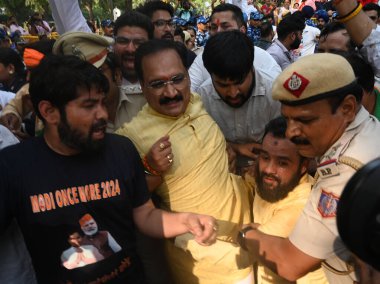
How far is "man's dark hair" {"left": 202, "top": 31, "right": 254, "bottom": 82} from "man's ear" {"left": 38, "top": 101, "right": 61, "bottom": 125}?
117 centimetres

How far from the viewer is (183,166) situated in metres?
2.14

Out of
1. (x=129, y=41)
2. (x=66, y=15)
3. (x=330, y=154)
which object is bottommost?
(x=330, y=154)

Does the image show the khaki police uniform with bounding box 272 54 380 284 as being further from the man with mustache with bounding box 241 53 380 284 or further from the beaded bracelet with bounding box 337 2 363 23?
the beaded bracelet with bounding box 337 2 363 23

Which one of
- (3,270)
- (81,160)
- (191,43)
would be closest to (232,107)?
(81,160)

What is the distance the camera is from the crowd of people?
1624 millimetres

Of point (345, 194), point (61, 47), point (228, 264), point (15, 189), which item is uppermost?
point (61, 47)

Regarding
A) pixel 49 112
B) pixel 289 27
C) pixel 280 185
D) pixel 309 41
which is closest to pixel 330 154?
pixel 280 185

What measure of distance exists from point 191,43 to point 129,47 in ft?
18.6

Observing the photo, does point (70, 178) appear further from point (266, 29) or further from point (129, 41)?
point (266, 29)

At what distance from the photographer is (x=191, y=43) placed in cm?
845

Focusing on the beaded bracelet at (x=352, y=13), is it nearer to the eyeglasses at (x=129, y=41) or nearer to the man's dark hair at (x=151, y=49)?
the man's dark hair at (x=151, y=49)

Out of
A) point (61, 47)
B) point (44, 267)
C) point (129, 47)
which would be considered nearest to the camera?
point (44, 267)

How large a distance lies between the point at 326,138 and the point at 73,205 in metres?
1.22

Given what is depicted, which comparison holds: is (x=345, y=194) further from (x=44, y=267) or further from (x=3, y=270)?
(x=3, y=270)
